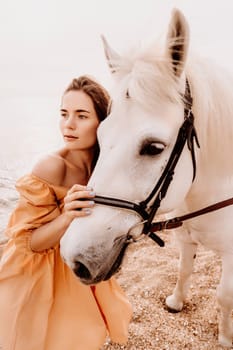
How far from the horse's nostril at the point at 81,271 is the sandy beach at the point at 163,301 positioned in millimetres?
1178

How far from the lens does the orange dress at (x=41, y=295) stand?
1.76 m

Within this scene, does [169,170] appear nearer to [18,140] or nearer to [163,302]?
[163,302]

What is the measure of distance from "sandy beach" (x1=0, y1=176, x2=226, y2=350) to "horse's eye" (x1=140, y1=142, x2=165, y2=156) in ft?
4.48

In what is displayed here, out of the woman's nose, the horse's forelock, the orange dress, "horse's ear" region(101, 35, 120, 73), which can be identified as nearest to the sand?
the orange dress

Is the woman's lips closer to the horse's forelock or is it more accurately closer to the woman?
the woman

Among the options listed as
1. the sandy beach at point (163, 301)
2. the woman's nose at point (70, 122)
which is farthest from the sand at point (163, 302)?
the woman's nose at point (70, 122)

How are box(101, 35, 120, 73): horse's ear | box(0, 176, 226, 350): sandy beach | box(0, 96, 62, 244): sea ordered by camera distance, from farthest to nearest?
box(0, 96, 62, 244): sea < box(0, 176, 226, 350): sandy beach < box(101, 35, 120, 73): horse's ear

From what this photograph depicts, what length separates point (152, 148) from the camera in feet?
4.85

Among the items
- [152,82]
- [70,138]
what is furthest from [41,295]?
[152,82]

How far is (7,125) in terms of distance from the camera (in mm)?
9148

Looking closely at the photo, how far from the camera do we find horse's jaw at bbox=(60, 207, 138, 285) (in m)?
1.41

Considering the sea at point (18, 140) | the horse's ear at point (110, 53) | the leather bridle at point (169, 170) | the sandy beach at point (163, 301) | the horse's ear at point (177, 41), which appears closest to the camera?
the horse's ear at point (177, 41)

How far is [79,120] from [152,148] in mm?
488

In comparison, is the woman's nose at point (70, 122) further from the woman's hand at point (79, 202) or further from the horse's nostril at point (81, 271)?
the horse's nostril at point (81, 271)
